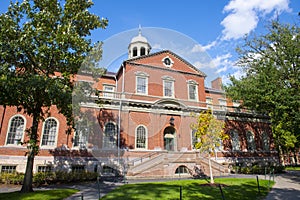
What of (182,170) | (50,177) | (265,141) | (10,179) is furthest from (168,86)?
(265,141)

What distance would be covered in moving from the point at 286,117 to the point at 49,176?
2134cm

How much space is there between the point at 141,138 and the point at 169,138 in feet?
11.8

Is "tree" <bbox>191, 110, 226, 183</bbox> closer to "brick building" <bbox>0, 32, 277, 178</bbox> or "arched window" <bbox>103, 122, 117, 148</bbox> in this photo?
"brick building" <bbox>0, 32, 277, 178</bbox>

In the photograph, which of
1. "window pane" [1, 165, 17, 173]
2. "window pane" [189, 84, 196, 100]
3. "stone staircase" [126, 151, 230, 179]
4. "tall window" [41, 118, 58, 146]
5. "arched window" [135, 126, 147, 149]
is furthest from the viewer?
"window pane" [189, 84, 196, 100]

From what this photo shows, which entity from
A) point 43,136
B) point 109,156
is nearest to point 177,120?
point 109,156

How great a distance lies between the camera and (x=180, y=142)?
20.9 metres

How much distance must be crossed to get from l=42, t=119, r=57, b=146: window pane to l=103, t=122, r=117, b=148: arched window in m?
4.74

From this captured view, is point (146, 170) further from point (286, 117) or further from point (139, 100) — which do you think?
point (286, 117)

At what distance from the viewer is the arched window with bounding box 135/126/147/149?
20538mm

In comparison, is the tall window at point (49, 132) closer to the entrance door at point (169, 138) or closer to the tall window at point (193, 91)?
the entrance door at point (169, 138)

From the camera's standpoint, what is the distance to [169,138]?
2270 cm

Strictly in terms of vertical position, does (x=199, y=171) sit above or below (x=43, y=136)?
below

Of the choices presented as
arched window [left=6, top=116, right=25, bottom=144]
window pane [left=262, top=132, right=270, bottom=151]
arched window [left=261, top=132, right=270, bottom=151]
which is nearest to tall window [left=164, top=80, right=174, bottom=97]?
arched window [left=6, top=116, right=25, bottom=144]

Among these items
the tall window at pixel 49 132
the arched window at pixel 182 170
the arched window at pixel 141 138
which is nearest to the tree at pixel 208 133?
the arched window at pixel 182 170
